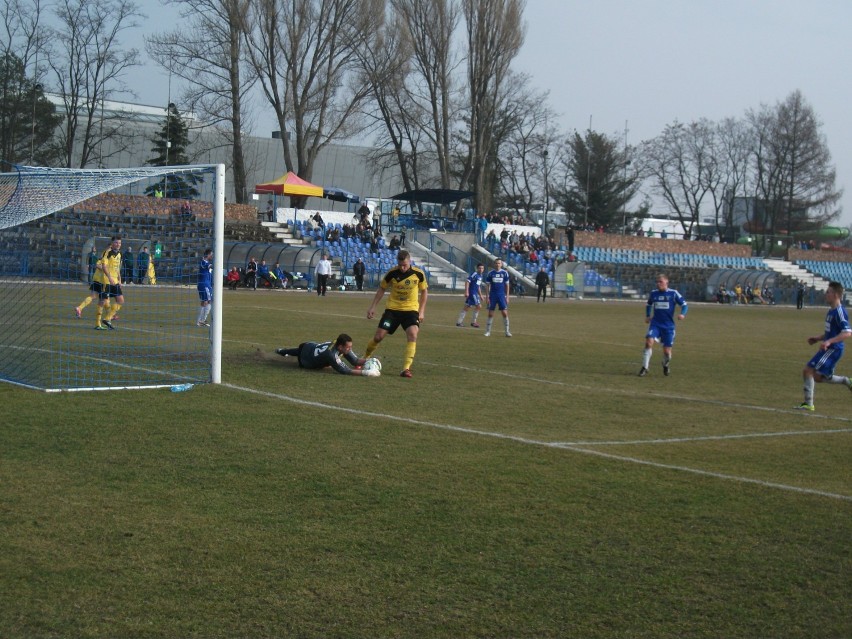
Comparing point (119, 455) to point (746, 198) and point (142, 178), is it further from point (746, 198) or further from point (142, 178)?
point (746, 198)

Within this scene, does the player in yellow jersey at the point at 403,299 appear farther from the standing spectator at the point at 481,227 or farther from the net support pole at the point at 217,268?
the standing spectator at the point at 481,227

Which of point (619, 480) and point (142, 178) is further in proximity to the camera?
point (142, 178)

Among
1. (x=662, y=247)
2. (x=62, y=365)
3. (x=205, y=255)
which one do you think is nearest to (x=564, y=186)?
(x=662, y=247)

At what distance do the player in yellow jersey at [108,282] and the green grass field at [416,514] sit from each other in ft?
22.6

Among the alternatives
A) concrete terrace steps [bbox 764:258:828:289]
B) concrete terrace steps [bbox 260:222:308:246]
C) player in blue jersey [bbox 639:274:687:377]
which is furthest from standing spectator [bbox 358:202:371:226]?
player in blue jersey [bbox 639:274:687:377]

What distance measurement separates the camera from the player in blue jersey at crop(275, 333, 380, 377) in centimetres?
1348

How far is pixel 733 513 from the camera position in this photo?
6.67 metres

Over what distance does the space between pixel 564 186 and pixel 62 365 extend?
2828 inches

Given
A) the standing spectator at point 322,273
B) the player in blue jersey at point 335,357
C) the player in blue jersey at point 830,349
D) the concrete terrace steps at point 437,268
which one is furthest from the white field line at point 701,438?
the concrete terrace steps at point 437,268

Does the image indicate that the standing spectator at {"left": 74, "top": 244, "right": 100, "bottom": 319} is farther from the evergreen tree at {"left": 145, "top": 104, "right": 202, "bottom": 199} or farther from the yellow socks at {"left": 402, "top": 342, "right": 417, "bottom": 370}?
the evergreen tree at {"left": 145, "top": 104, "right": 202, "bottom": 199}

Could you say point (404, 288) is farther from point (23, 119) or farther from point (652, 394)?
point (23, 119)

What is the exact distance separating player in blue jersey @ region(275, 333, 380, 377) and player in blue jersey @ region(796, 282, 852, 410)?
5.78 m

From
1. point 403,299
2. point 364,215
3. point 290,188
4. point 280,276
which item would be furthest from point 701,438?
point 364,215

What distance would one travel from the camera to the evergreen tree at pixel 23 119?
48.7 m
